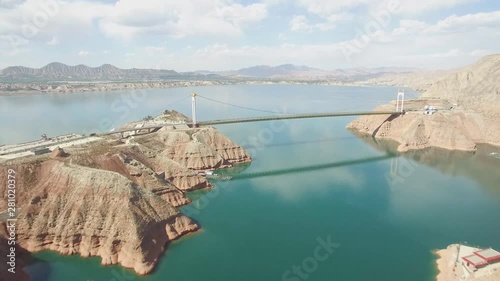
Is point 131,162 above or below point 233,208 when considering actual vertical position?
above

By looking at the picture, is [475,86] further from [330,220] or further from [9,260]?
[9,260]

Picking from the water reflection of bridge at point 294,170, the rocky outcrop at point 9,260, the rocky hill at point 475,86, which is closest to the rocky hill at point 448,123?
the rocky hill at point 475,86

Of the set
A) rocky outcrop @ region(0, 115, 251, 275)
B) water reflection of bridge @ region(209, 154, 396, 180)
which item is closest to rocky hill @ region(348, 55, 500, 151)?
water reflection of bridge @ region(209, 154, 396, 180)

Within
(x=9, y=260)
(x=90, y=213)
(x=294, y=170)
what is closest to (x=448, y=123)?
(x=294, y=170)

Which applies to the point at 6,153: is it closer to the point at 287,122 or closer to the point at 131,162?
the point at 131,162

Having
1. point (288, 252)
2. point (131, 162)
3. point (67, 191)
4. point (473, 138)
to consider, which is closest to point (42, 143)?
point (131, 162)

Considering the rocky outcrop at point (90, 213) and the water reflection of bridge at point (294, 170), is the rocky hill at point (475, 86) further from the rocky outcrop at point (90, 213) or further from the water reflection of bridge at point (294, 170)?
Answer: the rocky outcrop at point (90, 213)
